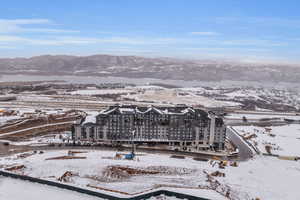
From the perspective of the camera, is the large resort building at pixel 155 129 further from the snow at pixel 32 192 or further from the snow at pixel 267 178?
the snow at pixel 32 192

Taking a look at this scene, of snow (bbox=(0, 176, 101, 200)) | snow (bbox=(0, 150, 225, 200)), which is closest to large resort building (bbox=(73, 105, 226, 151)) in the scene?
snow (bbox=(0, 150, 225, 200))

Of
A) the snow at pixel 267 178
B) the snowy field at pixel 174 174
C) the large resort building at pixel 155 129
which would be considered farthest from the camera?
the large resort building at pixel 155 129

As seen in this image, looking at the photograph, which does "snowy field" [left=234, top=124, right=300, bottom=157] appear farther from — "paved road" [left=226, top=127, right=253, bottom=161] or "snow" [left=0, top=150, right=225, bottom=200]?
"snow" [left=0, top=150, right=225, bottom=200]

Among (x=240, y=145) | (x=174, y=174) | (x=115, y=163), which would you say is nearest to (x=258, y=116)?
(x=240, y=145)

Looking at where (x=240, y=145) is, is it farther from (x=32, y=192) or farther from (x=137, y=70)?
(x=137, y=70)

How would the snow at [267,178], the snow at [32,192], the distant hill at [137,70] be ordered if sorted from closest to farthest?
the snow at [32,192] < the snow at [267,178] < the distant hill at [137,70]

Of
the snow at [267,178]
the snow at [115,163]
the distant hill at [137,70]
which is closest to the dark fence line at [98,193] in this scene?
the snow at [115,163]

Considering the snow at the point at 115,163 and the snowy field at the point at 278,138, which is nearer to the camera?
the snow at the point at 115,163
